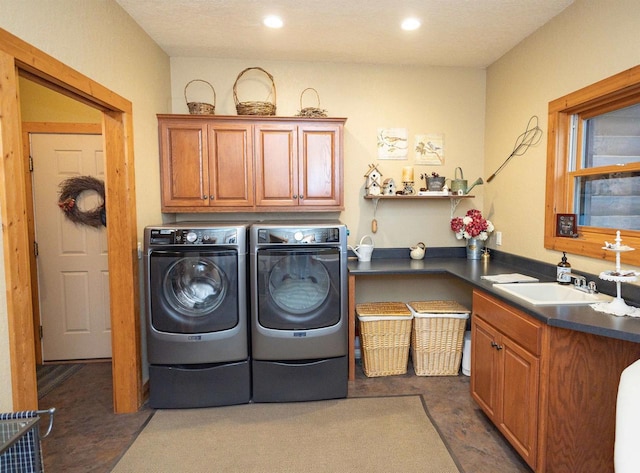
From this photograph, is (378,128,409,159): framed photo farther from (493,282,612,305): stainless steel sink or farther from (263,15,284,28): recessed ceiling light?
(493,282,612,305): stainless steel sink

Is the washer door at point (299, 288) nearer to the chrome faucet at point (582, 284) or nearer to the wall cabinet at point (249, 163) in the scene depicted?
the wall cabinet at point (249, 163)

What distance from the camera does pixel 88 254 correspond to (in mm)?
3371

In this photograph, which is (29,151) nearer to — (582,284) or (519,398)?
(519,398)

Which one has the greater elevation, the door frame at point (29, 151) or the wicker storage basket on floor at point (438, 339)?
the door frame at point (29, 151)

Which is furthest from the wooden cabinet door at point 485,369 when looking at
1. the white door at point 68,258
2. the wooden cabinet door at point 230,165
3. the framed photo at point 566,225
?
the white door at point 68,258

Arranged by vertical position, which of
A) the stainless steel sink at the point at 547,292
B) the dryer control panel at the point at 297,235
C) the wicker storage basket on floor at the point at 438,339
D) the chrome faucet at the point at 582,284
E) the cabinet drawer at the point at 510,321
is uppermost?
the dryer control panel at the point at 297,235

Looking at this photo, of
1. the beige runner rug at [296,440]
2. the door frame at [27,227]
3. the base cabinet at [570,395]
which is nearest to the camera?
the door frame at [27,227]

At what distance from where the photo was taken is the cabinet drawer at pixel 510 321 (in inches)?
70.8

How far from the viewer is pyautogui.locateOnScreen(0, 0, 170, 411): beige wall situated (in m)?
1.56

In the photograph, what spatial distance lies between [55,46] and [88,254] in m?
2.10

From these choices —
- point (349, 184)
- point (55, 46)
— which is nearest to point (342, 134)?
point (349, 184)

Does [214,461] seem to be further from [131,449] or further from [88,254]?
[88,254]

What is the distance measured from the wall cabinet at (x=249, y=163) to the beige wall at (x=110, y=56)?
167mm

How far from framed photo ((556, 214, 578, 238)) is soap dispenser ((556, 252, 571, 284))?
0.19 meters
